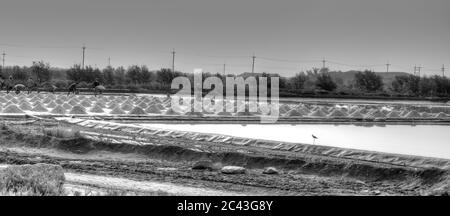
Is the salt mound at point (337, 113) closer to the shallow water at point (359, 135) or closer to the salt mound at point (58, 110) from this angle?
the shallow water at point (359, 135)

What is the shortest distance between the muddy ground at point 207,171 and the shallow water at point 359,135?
155cm

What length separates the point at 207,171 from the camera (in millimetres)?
9016

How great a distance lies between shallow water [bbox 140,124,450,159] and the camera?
35.4ft

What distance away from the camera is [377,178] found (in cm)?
821

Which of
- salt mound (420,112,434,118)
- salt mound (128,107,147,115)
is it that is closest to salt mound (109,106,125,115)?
salt mound (128,107,147,115)

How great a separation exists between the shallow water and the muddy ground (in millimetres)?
1550

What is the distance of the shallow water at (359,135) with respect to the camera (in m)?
10.8

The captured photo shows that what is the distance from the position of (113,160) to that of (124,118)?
255 inches

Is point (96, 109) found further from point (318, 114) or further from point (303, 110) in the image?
point (318, 114)

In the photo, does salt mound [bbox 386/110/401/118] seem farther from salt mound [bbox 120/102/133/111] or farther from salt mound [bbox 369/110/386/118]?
salt mound [bbox 120/102/133/111]

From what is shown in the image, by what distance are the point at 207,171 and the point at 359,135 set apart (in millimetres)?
4973
